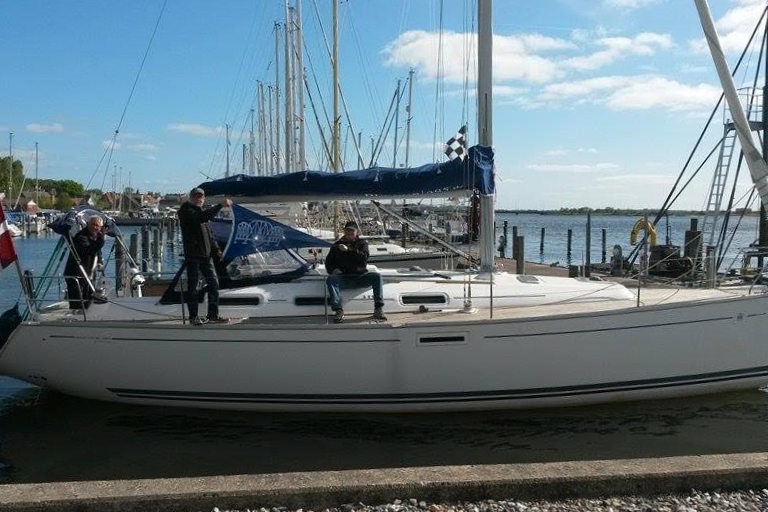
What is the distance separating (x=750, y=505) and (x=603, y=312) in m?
3.59

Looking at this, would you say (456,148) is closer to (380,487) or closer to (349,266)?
(349,266)

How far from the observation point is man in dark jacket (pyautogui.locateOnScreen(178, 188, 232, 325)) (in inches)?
311

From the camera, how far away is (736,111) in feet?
27.9

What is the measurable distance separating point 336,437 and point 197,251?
279cm

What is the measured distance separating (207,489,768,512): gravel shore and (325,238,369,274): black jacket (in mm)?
4393

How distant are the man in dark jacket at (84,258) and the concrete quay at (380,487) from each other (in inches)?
183

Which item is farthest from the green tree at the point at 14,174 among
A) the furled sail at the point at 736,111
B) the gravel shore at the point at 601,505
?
the gravel shore at the point at 601,505

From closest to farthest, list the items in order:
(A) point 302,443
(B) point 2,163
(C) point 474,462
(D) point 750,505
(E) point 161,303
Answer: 1. (D) point 750,505
2. (C) point 474,462
3. (A) point 302,443
4. (E) point 161,303
5. (B) point 2,163

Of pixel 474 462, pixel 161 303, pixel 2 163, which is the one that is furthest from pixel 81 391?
pixel 2 163

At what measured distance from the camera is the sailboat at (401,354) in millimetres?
7703

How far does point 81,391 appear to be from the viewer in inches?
330

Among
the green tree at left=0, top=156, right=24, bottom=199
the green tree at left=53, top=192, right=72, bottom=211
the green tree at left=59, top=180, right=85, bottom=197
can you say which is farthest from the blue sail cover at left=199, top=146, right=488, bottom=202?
the green tree at left=59, top=180, right=85, bottom=197

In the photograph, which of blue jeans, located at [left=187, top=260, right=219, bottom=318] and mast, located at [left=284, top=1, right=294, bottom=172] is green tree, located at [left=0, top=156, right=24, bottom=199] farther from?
blue jeans, located at [left=187, top=260, right=219, bottom=318]

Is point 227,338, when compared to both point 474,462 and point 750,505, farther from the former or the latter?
point 750,505
